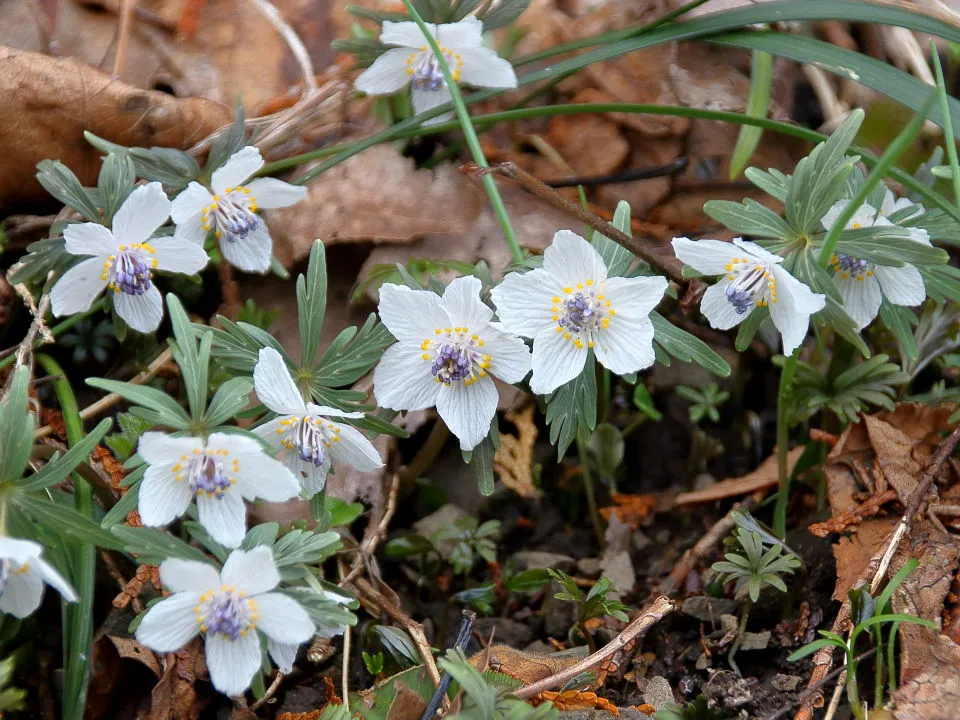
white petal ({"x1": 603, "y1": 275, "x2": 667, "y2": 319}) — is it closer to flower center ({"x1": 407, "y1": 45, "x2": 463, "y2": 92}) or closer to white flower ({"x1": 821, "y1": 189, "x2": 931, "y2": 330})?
white flower ({"x1": 821, "y1": 189, "x2": 931, "y2": 330})

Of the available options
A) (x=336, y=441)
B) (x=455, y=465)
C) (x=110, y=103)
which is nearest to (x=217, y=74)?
(x=110, y=103)

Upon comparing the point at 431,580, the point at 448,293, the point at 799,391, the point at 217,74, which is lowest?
the point at 431,580

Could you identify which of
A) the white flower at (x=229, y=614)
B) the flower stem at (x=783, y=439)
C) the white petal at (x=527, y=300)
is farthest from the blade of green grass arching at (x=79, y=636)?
the flower stem at (x=783, y=439)

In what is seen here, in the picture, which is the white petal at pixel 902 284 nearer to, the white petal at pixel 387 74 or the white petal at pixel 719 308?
the white petal at pixel 719 308

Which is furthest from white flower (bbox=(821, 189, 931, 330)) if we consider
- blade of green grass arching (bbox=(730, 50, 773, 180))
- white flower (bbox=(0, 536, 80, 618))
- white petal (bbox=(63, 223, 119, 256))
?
white flower (bbox=(0, 536, 80, 618))

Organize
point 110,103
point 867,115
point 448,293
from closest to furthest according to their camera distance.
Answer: point 448,293
point 110,103
point 867,115

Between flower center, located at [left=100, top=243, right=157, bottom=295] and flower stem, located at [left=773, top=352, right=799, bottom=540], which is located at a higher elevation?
flower center, located at [left=100, top=243, right=157, bottom=295]

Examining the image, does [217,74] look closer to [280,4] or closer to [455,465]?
[280,4]
